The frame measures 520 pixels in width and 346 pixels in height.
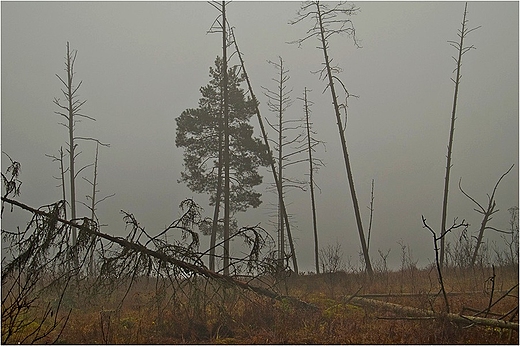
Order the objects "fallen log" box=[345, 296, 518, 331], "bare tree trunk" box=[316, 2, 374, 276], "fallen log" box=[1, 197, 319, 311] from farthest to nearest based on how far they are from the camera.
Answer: "bare tree trunk" box=[316, 2, 374, 276] < "fallen log" box=[345, 296, 518, 331] < "fallen log" box=[1, 197, 319, 311]

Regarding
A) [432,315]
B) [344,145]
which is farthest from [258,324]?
[344,145]

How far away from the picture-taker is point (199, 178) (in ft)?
58.5

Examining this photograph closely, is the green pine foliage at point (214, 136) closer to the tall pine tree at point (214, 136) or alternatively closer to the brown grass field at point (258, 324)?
the tall pine tree at point (214, 136)

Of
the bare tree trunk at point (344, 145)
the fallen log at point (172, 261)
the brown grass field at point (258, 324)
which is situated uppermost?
the bare tree trunk at point (344, 145)

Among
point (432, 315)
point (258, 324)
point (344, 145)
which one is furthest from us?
point (344, 145)

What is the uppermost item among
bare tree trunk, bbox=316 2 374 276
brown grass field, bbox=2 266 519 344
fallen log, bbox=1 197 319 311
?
bare tree trunk, bbox=316 2 374 276

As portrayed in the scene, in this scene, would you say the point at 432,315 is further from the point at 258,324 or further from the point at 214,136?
the point at 214,136

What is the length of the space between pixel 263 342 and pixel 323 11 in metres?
10.3

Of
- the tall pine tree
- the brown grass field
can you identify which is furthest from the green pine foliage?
the brown grass field

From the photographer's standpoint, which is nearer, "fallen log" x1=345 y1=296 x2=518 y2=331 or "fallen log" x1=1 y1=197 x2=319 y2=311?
"fallen log" x1=1 y1=197 x2=319 y2=311

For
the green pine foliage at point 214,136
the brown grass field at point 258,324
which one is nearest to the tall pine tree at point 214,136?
the green pine foliage at point 214,136

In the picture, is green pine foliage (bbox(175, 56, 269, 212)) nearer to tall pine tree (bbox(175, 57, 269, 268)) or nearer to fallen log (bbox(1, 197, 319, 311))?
tall pine tree (bbox(175, 57, 269, 268))

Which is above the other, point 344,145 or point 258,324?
point 344,145

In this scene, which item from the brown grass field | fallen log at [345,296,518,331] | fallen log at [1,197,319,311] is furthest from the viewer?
the brown grass field
